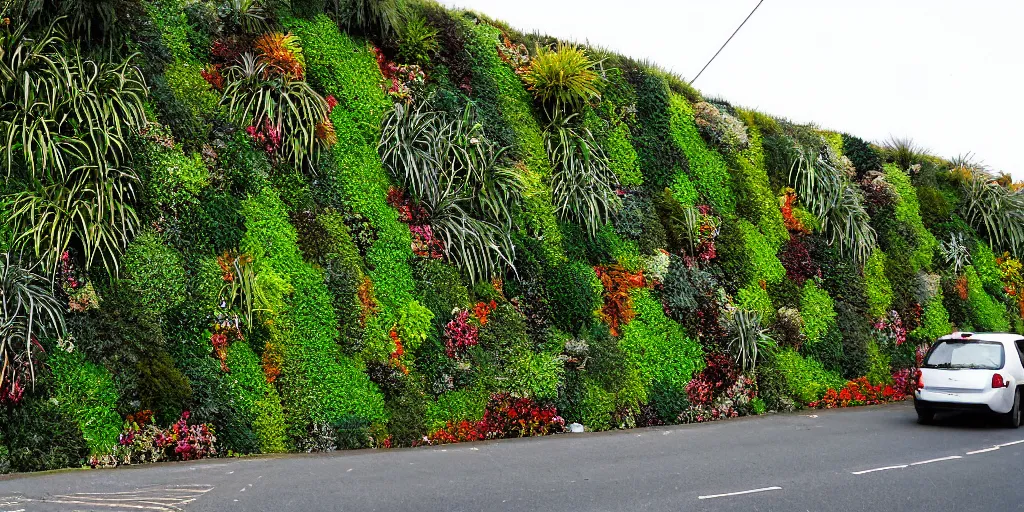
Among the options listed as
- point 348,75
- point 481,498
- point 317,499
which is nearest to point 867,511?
point 481,498

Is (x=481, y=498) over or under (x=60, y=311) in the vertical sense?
under

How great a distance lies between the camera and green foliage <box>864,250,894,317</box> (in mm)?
17500

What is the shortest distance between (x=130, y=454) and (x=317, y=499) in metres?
3.24

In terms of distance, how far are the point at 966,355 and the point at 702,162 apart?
19.9 feet

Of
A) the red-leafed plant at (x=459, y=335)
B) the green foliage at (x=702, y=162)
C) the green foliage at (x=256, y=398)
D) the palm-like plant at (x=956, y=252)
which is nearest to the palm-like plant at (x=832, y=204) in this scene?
the green foliage at (x=702, y=162)

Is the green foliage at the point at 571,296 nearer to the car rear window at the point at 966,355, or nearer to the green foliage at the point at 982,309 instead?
the car rear window at the point at 966,355

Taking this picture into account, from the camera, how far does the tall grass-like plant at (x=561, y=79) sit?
14883 millimetres

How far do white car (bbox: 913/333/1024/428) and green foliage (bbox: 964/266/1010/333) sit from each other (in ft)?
22.2

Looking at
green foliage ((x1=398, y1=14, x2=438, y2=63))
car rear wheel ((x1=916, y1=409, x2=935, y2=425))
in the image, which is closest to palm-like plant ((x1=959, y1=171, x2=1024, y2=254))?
car rear wheel ((x1=916, y1=409, x2=935, y2=425))

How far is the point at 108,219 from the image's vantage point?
981 cm

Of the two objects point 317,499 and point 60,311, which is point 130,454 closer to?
point 60,311

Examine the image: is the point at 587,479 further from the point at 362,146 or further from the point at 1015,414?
the point at 1015,414

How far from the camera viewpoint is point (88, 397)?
903 centimetres

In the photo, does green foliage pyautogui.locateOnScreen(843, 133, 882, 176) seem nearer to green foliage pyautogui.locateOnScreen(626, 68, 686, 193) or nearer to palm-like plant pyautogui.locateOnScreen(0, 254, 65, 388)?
green foliage pyautogui.locateOnScreen(626, 68, 686, 193)
